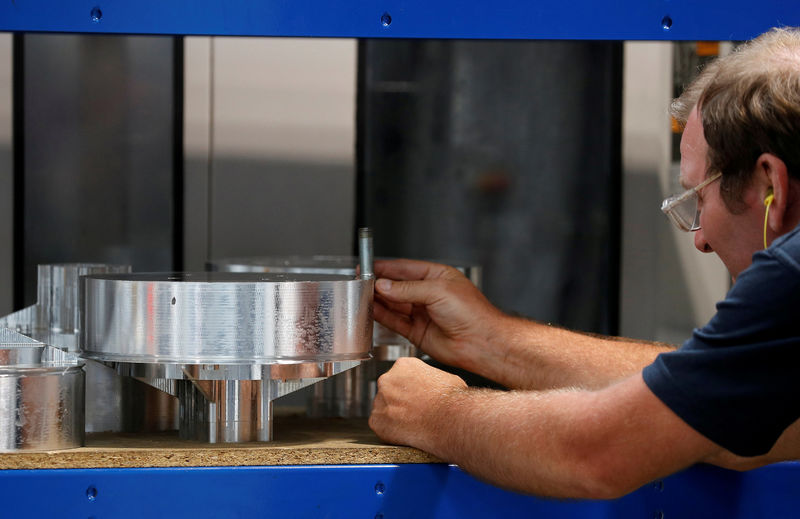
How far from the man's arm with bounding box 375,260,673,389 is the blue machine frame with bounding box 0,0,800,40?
0.44 meters

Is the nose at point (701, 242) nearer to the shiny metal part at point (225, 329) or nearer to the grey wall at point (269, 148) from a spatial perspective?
the shiny metal part at point (225, 329)

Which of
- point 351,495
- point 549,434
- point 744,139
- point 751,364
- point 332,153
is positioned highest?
point 332,153

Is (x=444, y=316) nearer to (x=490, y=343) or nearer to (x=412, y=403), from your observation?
(x=490, y=343)

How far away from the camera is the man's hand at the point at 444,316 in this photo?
1450 millimetres

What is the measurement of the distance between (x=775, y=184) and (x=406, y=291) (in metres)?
0.60

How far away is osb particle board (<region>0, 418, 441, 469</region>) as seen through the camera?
1056mm

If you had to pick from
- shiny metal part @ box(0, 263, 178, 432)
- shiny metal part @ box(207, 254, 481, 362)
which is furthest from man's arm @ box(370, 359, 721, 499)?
shiny metal part @ box(0, 263, 178, 432)

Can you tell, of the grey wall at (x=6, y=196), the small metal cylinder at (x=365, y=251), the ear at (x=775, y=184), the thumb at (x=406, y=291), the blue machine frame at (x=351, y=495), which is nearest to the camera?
the ear at (x=775, y=184)

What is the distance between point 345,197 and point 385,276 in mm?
1719

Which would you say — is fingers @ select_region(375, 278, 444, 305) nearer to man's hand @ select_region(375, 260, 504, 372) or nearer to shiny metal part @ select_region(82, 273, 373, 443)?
man's hand @ select_region(375, 260, 504, 372)

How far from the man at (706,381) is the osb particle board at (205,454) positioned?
44mm

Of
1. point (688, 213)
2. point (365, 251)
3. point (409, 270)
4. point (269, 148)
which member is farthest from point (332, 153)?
point (688, 213)

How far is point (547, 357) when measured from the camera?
149 centimetres

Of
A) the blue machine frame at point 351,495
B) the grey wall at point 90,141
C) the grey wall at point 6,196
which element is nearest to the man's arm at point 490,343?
the blue machine frame at point 351,495
